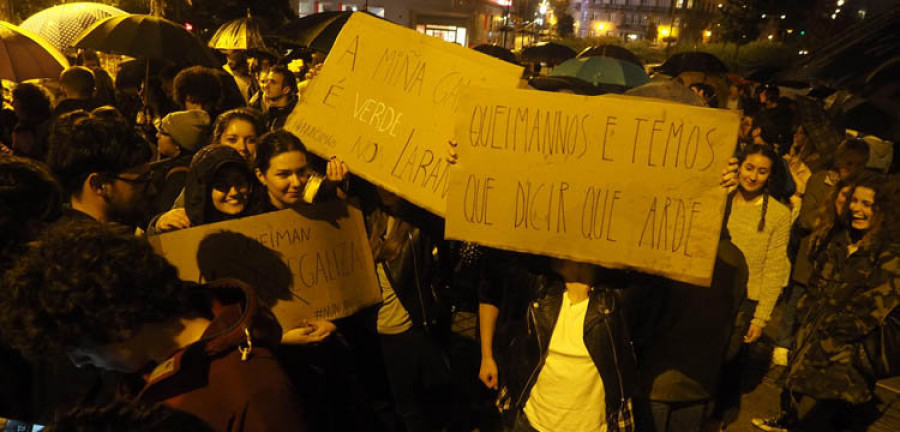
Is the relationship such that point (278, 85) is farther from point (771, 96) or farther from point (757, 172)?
point (771, 96)

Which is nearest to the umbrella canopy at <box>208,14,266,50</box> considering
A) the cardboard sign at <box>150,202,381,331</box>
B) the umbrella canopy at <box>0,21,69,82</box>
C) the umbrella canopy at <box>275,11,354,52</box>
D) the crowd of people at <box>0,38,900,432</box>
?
the umbrella canopy at <box>275,11,354,52</box>

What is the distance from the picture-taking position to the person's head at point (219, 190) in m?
3.12

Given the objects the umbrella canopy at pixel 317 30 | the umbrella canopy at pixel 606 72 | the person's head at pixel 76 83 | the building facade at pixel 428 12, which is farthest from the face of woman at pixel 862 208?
the building facade at pixel 428 12

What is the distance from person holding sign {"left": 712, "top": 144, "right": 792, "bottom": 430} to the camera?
413 centimetres

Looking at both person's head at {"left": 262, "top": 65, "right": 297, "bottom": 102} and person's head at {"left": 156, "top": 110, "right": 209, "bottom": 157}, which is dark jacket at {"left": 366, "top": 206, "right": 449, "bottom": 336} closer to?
person's head at {"left": 156, "top": 110, "right": 209, "bottom": 157}

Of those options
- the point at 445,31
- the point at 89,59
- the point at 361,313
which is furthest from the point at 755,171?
the point at 445,31

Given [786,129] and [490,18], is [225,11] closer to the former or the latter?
[786,129]

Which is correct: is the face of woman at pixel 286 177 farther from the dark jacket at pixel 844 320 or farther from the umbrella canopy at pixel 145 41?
the umbrella canopy at pixel 145 41

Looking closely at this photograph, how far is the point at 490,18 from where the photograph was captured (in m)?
76.2

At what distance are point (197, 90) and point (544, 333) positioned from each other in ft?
11.9

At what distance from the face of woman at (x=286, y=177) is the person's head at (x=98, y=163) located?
0.60 meters

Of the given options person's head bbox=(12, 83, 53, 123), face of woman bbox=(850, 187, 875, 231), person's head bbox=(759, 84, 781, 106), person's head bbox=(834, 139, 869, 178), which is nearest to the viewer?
face of woman bbox=(850, 187, 875, 231)

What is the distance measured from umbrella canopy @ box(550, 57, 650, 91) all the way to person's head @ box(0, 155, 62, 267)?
909 cm

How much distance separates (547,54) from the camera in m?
16.5
